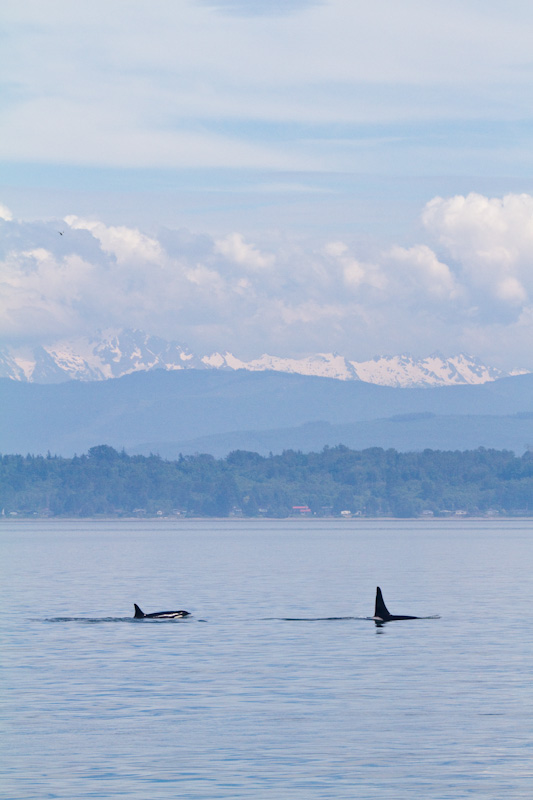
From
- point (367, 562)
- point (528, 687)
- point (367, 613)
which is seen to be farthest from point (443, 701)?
point (367, 562)

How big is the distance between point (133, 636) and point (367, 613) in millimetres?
19350

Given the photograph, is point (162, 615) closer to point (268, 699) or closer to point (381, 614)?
point (381, 614)

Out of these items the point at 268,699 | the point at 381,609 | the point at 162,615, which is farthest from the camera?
the point at 162,615

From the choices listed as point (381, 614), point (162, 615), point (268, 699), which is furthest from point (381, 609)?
point (268, 699)

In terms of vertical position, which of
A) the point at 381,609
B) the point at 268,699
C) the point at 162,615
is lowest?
the point at 268,699

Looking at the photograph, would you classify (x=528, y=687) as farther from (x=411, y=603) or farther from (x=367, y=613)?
(x=411, y=603)

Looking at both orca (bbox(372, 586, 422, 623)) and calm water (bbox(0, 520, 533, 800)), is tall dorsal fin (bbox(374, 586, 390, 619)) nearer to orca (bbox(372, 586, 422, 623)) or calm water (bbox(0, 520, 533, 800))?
orca (bbox(372, 586, 422, 623))

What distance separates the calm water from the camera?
1346 inches

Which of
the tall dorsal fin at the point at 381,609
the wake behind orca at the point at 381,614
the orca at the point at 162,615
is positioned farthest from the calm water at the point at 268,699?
the orca at the point at 162,615

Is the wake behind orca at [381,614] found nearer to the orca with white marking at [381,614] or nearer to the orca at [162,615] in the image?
the orca with white marking at [381,614]

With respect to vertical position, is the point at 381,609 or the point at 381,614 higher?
the point at 381,609

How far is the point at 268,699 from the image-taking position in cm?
4694

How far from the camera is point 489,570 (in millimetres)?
139125

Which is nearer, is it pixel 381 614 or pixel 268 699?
pixel 268 699
